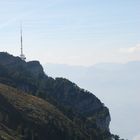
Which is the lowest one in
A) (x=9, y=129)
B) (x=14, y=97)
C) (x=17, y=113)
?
(x=9, y=129)

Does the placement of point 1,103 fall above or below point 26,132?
above

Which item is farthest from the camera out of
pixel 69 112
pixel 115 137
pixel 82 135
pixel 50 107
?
pixel 115 137

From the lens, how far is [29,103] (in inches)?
6225

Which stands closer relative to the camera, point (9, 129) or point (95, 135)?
point (9, 129)

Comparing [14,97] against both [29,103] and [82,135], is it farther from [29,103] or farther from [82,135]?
[82,135]

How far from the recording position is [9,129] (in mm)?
123062

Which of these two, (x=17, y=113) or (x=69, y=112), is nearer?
(x=17, y=113)

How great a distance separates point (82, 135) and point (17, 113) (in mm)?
25643

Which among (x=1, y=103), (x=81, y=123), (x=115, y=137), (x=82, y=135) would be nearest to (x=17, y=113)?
(x=1, y=103)

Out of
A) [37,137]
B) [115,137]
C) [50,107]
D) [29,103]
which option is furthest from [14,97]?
[115,137]

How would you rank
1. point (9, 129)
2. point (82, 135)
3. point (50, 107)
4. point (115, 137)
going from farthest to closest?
point (115, 137) < point (50, 107) < point (82, 135) < point (9, 129)

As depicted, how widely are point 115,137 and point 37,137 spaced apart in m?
74.7

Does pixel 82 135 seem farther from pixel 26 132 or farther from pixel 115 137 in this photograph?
pixel 115 137

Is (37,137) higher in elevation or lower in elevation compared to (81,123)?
lower
